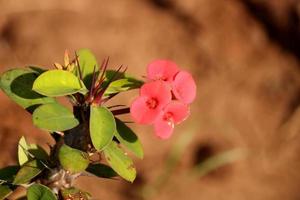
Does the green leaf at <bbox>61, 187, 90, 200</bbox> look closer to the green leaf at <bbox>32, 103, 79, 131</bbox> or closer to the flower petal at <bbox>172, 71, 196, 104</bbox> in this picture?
the green leaf at <bbox>32, 103, 79, 131</bbox>

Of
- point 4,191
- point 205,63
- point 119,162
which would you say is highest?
point 205,63

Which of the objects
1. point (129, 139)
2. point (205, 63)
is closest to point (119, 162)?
point (129, 139)

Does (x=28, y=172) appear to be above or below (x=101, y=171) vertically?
below

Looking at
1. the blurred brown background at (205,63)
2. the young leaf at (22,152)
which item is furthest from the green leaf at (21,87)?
the blurred brown background at (205,63)

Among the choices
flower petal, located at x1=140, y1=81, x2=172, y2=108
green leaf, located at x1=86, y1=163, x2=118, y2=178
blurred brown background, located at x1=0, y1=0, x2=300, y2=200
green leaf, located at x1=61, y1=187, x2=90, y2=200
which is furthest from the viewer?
blurred brown background, located at x1=0, y1=0, x2=300, y2=200

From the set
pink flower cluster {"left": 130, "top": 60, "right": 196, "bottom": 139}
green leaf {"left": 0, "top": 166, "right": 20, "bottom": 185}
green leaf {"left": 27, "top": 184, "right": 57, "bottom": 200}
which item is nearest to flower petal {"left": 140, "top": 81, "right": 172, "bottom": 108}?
pink flower cluster {"left": 130, "top": 60, "right": 196, "bottom": 139}

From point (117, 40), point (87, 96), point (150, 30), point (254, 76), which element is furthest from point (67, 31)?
point (87, 96)

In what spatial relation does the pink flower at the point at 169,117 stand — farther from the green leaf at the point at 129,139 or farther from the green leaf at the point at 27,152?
the green leaf at the point at 27,152

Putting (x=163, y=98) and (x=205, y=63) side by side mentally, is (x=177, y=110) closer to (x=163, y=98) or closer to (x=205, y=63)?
(x=163, y=98)

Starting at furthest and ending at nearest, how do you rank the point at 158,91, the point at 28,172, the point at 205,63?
the point at 205,63 < the point at 28,172 < the point at 158,91
